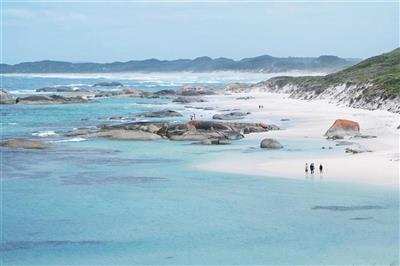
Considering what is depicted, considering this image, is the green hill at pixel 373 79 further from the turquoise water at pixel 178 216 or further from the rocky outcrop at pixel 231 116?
the turquoise water at pixel 178 216

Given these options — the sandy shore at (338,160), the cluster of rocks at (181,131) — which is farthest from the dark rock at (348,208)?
the cluster of rocks at (181,131)

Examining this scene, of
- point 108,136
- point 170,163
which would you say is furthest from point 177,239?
point 108,136

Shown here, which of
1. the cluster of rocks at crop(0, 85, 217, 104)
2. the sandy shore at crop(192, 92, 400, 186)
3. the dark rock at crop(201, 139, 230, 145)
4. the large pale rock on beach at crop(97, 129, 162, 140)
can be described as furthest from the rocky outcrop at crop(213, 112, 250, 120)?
the cluster of rocks at crop(0, 85, 217, 104)

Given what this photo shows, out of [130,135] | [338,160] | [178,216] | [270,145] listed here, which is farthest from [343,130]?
[178,216]

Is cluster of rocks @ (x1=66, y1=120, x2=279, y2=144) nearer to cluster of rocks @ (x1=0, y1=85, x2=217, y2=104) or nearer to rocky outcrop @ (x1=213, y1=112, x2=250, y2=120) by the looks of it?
rocky outcrop @ (x1=213, y1=112, x2=250, y2=120)

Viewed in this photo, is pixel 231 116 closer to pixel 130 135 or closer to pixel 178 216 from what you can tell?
pixel 130 135

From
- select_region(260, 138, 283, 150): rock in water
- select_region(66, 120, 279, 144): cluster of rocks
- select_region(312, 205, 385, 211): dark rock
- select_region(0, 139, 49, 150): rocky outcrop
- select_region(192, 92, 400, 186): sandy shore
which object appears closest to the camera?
select_region(312, 205, 385, 211): dark rock

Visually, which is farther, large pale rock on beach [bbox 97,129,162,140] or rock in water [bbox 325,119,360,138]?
large pale rock on beach [bbox 97,129,162,140]
